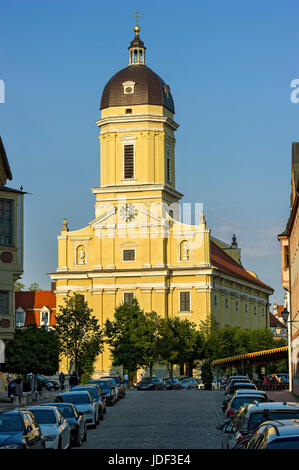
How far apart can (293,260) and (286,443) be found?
174 feet

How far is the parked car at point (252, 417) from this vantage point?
60.2 ft

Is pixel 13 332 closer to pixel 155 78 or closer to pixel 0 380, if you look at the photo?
pixel 0 380

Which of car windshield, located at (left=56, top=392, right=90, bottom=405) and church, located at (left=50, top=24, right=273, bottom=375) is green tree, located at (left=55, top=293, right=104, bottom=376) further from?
car windshield, located at (left=56, top=392, right=90, bottom=405)

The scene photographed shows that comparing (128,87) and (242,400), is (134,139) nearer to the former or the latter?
(128,87)

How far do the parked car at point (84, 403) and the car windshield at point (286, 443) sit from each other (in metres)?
21.4

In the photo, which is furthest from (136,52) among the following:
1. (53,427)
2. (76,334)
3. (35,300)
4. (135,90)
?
(53,427)

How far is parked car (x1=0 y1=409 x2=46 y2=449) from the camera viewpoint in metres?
18.5

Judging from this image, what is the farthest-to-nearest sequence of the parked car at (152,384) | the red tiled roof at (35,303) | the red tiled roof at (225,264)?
the red tiled roof at (35,303) < the red tiled roof at (225,264) < the parked car at (152,384)

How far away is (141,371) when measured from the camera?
336 ft

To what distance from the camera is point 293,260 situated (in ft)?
213

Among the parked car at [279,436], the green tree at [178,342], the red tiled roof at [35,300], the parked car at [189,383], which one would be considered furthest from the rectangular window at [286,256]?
the parked car at [279,436]

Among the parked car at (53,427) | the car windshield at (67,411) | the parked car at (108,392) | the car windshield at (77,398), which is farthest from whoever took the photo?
the parked car at (108,392)

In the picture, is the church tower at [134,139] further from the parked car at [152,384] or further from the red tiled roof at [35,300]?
the parked car at [152,384]

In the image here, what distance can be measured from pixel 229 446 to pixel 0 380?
152 ft
